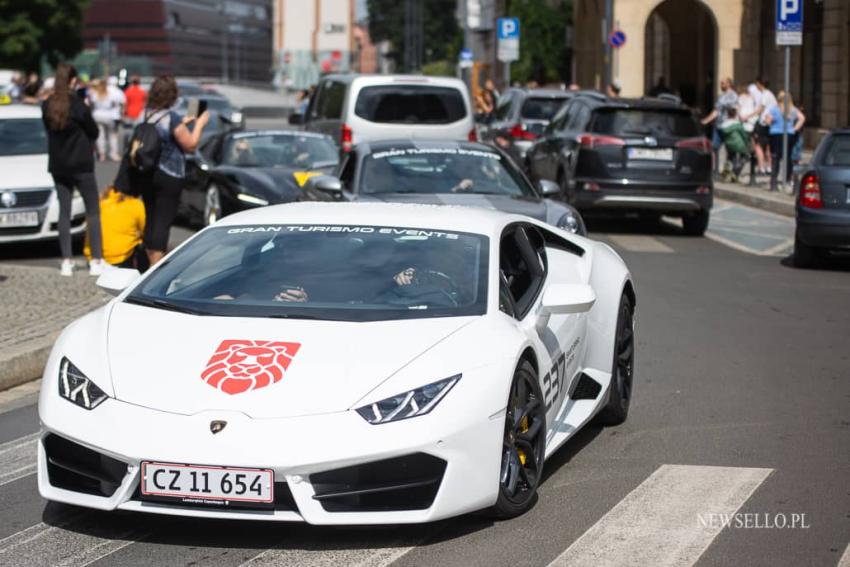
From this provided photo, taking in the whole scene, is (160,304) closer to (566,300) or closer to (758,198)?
(566,300)

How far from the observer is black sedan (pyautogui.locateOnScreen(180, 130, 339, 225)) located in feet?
57.3

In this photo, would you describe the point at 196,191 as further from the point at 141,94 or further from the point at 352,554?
the point at 141,94

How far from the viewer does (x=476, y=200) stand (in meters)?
12.8

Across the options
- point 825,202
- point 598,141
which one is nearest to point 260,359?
point 825,202

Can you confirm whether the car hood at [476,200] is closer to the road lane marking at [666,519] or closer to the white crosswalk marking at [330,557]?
the road lane marking at [666,519]

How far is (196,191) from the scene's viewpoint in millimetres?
18812

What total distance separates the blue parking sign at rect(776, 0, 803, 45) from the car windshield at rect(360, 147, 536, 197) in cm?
1147

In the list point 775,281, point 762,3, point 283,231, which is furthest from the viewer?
point 762,3

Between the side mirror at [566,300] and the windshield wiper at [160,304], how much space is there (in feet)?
4.65

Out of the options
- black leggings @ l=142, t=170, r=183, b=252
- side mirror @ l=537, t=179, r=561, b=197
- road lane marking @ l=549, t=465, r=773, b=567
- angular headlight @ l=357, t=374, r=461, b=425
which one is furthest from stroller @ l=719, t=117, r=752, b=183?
angular headlight @ l=357, t=374, r=461, b=425

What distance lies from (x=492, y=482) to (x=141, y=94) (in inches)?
1330

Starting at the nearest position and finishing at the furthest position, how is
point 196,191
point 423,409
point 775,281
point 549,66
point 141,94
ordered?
point 423,409 → point 775,281 → point 196,191 → point 141,94 → point 549,66

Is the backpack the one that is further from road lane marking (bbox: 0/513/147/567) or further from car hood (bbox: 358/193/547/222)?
road lane marking (bbox: 0/513/147/567)

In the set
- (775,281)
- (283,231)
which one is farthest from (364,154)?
(283,231)
